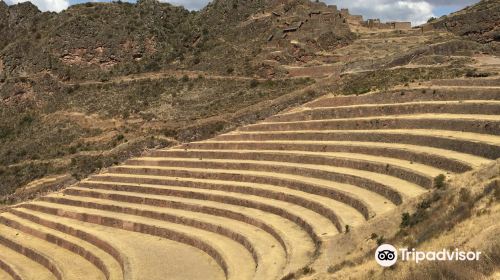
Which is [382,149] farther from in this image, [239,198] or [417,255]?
[417,255]

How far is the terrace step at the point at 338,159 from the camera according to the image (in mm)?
11852

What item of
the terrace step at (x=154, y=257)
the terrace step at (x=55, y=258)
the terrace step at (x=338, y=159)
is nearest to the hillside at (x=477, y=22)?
the terrace step at (x=338, y=159)

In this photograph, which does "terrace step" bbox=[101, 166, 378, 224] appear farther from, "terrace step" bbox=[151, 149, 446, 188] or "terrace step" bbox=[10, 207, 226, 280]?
"terrace step" bbox=[10, 207, 226, 280]

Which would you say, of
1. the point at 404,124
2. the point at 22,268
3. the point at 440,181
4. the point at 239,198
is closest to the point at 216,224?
the point at 239,198

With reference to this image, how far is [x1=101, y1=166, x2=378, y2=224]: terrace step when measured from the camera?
38.0 ft

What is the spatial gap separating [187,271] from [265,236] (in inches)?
83.8

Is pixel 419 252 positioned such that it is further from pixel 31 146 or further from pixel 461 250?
pixel 31 146

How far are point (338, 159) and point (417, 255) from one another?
28.3ft

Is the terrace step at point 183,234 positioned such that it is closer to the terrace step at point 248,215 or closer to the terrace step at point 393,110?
the terrace step at point 248,215

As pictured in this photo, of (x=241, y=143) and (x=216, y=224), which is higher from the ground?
(x=241, y=143)

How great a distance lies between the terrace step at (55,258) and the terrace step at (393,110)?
33.7 feet

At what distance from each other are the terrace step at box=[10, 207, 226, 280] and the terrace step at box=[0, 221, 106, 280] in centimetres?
85

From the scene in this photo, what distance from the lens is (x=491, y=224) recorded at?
6.46 meters

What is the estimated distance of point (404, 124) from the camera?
1614 cm
